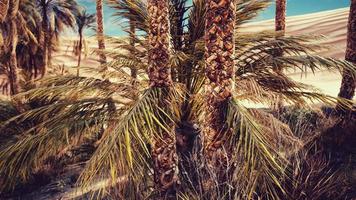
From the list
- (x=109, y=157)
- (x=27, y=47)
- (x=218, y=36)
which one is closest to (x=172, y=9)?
(x=218, y=36)

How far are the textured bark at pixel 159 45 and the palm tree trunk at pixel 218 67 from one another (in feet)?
2.43

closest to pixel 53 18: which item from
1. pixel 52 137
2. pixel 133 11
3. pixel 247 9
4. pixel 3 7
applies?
pixel 3 7

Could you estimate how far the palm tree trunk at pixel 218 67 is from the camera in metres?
5.71

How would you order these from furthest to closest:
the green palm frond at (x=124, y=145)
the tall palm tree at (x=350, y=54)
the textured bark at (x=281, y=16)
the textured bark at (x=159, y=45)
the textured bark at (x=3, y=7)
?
the textured bark at (x=3, y=7)
the textured bark at (x=281, y=16)
the tall palm tree at (x=350, y=54)
the textured bark at (x=159, y=45)
the green palm frond at (x=124, y=145)

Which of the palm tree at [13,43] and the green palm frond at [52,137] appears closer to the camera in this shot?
the green palm frond at [52,137]

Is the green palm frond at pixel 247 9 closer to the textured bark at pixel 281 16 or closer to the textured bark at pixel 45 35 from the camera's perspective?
the textured bark at pixel 281 16

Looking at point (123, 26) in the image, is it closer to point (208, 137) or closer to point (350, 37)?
point (208, 137)

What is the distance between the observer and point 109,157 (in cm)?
475

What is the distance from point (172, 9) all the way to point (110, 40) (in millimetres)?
1625

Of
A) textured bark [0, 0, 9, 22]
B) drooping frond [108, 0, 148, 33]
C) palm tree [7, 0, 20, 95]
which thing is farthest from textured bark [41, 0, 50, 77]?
drooping frond [108, 0, 148, 33]

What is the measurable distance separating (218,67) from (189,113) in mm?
2403

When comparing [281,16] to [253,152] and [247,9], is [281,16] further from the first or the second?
[253,152]

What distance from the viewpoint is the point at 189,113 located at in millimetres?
8078

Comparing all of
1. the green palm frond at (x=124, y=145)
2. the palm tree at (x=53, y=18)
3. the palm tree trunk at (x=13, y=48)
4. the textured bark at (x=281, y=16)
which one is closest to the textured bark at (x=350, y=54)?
the textured bark at (x=281, y=16)
